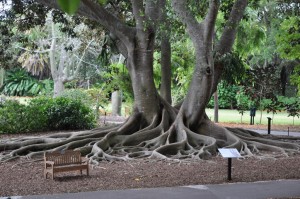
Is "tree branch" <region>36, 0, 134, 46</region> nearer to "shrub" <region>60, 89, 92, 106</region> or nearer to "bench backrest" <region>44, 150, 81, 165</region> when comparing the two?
"bench backrest" <region>44, 150, 81, 165</region>

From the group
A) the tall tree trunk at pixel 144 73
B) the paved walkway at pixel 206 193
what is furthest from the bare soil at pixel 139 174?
the tall tree trunk at pixel 144 73

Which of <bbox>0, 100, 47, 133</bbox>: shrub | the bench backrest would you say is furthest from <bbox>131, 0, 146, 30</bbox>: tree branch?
<bbox>0, 100, 47, 133</bbox>: shrub

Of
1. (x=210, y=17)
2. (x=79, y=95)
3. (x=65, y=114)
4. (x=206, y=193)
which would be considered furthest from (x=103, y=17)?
(x=79, y=95)

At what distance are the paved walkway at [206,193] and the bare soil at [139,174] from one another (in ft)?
1.52

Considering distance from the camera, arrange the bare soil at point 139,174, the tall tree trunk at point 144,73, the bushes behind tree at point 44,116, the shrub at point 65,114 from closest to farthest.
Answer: the bare soil at point 139,174, the tall tree trunk at point 144,73, the bushes behind tree at point 44,116, the shrub at point 65,114

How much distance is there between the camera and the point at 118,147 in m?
14.3

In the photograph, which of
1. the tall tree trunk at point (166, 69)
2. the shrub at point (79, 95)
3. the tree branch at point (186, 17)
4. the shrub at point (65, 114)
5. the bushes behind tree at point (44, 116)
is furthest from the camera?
the shrub at point (79, 95)

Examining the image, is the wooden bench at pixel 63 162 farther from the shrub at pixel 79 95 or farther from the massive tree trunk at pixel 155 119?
the shrub at pixel 79 95

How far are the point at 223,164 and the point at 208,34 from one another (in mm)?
4512

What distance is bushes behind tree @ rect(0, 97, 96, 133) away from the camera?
20281 millimetres

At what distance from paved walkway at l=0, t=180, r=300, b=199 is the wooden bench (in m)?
1.87

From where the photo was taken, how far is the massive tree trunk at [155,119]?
13695 millimetres

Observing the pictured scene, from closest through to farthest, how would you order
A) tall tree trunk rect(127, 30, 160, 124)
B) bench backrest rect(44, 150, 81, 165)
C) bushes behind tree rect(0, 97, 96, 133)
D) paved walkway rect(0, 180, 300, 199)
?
paved walkway rect(0, 180, 300, 199)
bench backrest rect(44, 150, 81, 165)
tall tree trunk rect(127, 30, 160, 124)
bushes behind tree rect(0, 97, 96, 133)

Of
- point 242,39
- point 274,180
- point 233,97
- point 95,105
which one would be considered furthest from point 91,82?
point 274,180
